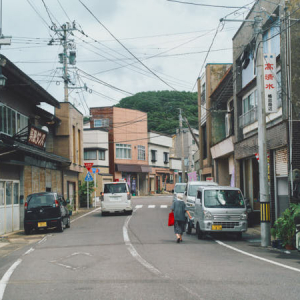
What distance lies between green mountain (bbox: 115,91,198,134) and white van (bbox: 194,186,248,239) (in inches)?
1547

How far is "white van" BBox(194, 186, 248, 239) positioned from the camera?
53.9 feet

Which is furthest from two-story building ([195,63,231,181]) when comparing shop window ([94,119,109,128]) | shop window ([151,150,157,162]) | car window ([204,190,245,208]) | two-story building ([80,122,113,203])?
shop window ([151,150,157,162])

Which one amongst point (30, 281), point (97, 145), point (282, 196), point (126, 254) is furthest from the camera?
point (97, 145)

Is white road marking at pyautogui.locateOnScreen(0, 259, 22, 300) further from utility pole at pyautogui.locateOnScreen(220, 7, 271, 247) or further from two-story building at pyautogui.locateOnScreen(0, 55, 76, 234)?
utility pole at pyautogui.locateOnScreen(220, 7, 271, 247)

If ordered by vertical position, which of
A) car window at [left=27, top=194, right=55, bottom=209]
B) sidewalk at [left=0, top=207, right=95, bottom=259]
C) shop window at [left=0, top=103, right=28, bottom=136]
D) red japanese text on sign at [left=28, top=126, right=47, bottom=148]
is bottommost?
sidewalk at [left=0, top=207, right=95, bottom=259]

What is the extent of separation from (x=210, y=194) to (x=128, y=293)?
1036 cm

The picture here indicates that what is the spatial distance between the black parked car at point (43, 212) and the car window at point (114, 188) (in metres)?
9.18

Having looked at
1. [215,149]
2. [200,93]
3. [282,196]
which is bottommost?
[282,196]

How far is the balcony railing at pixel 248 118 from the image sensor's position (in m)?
23.0

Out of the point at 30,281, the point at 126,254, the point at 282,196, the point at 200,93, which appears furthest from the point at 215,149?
the point at 30,281

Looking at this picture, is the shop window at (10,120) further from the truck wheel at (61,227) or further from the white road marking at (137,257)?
the white road marking at (137,257)

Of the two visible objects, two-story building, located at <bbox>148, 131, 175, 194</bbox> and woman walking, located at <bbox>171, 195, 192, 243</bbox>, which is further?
two-story building, located at <bbox>148, 131, 175, 194</bbox>

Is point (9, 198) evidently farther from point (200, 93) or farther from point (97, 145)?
point (97, 145)

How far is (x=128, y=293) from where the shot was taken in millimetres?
7379
